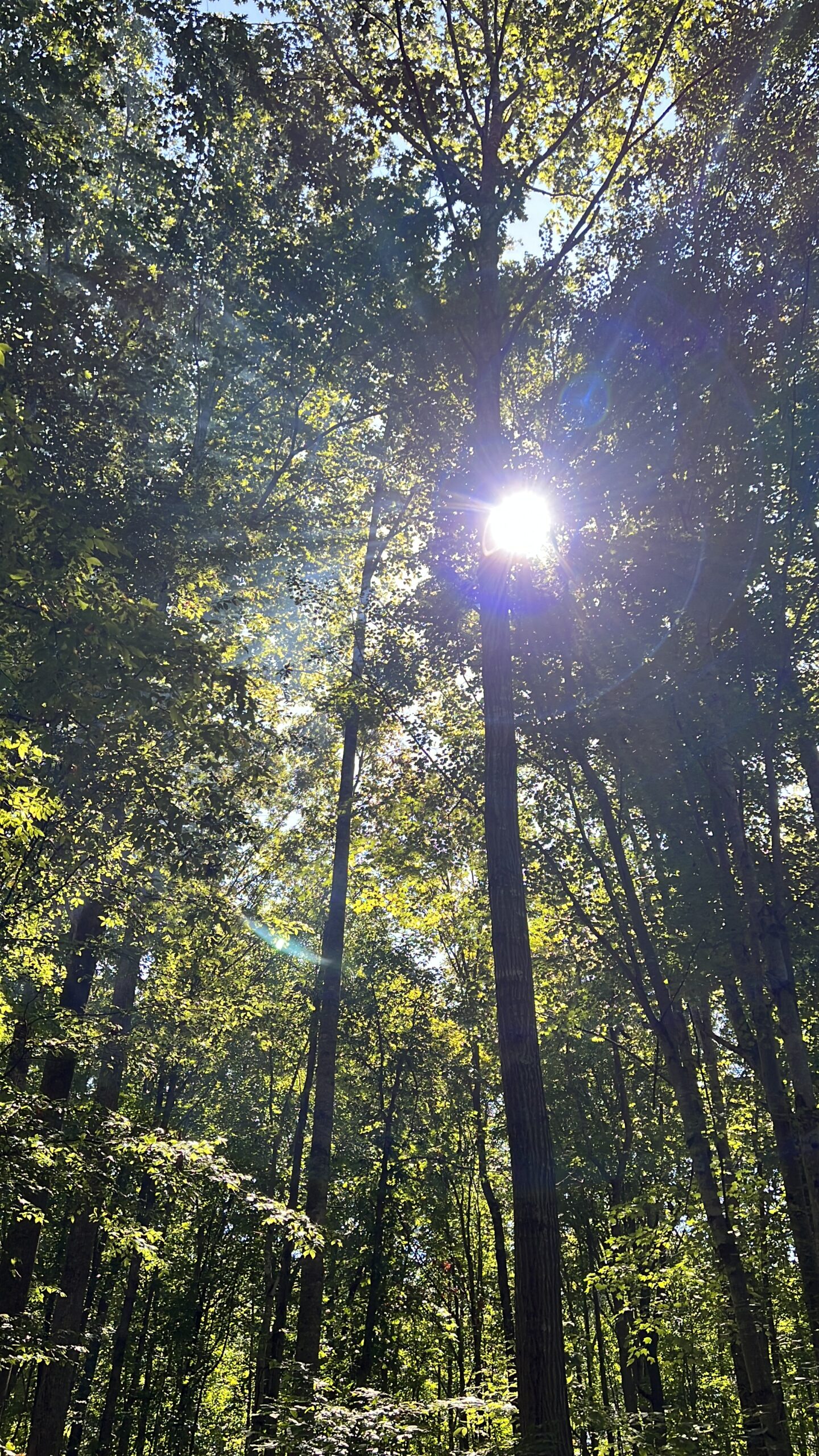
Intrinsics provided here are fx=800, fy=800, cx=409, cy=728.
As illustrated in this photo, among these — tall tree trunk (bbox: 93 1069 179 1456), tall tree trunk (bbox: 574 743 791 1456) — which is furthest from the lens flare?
tall tree trunk (bbox: 93 1069 179 1456)

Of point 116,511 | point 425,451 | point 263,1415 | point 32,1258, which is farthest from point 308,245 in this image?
point 32,1258

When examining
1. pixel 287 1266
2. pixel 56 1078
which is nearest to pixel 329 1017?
pixel 56 1078

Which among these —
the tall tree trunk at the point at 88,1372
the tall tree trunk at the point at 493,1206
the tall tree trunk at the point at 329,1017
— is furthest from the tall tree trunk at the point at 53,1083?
the tall tree trunk at the point at 493,1206

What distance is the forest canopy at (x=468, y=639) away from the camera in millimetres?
6426

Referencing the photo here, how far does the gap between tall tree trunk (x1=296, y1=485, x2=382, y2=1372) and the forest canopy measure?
0.08 m

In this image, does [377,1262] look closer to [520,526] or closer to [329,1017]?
[329,1017]

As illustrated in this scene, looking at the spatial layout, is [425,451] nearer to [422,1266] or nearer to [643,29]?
[643,29]

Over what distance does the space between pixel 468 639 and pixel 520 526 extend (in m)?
2.14

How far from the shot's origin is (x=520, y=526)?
28.4ft

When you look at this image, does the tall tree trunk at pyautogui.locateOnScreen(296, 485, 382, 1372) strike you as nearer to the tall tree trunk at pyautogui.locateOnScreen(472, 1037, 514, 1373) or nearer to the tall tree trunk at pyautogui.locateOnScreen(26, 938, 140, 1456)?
the tall tree trunk at pyautogui.locateOnScreen(26, 938, 140, 1456)

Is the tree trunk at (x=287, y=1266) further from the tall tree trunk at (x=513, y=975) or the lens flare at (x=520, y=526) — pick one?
the lens flare at (x=520, y=526)

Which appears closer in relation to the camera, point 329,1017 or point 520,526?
point 520,526

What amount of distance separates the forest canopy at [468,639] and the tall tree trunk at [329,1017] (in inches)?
3.2

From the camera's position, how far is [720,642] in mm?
8523
